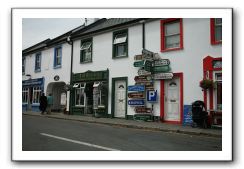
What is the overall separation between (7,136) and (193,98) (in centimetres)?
871

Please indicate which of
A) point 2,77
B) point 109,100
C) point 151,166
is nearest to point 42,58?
point 109,100

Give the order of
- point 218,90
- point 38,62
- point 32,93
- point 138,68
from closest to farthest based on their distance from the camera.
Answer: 1. point 218,90
2. point 138,68
3. point 38,62
4. point 32,93

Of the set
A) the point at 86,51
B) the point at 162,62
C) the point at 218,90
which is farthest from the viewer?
the point at 86,51

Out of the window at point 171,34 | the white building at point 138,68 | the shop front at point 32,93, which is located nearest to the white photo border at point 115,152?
the white building at point 138,68

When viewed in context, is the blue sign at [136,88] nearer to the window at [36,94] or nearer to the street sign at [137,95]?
the street sign at [137,95]

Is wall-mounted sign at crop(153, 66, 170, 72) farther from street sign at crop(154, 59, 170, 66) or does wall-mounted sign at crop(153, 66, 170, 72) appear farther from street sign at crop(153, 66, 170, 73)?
street sign at crop(154, 59, 170, 66)

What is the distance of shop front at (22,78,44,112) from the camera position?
72.8 ft

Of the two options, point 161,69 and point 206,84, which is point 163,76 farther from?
point 206,84

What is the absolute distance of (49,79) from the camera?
68.5 ft

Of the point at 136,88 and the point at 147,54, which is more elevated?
the point at 147,54

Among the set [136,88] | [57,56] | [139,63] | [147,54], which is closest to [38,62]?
[57,56]

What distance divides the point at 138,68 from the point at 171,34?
8.75ft

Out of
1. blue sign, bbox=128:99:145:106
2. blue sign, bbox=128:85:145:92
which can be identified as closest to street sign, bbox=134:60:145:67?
blue sign, bbox=128:85:145:92

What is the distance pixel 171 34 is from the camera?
41.3 feet
